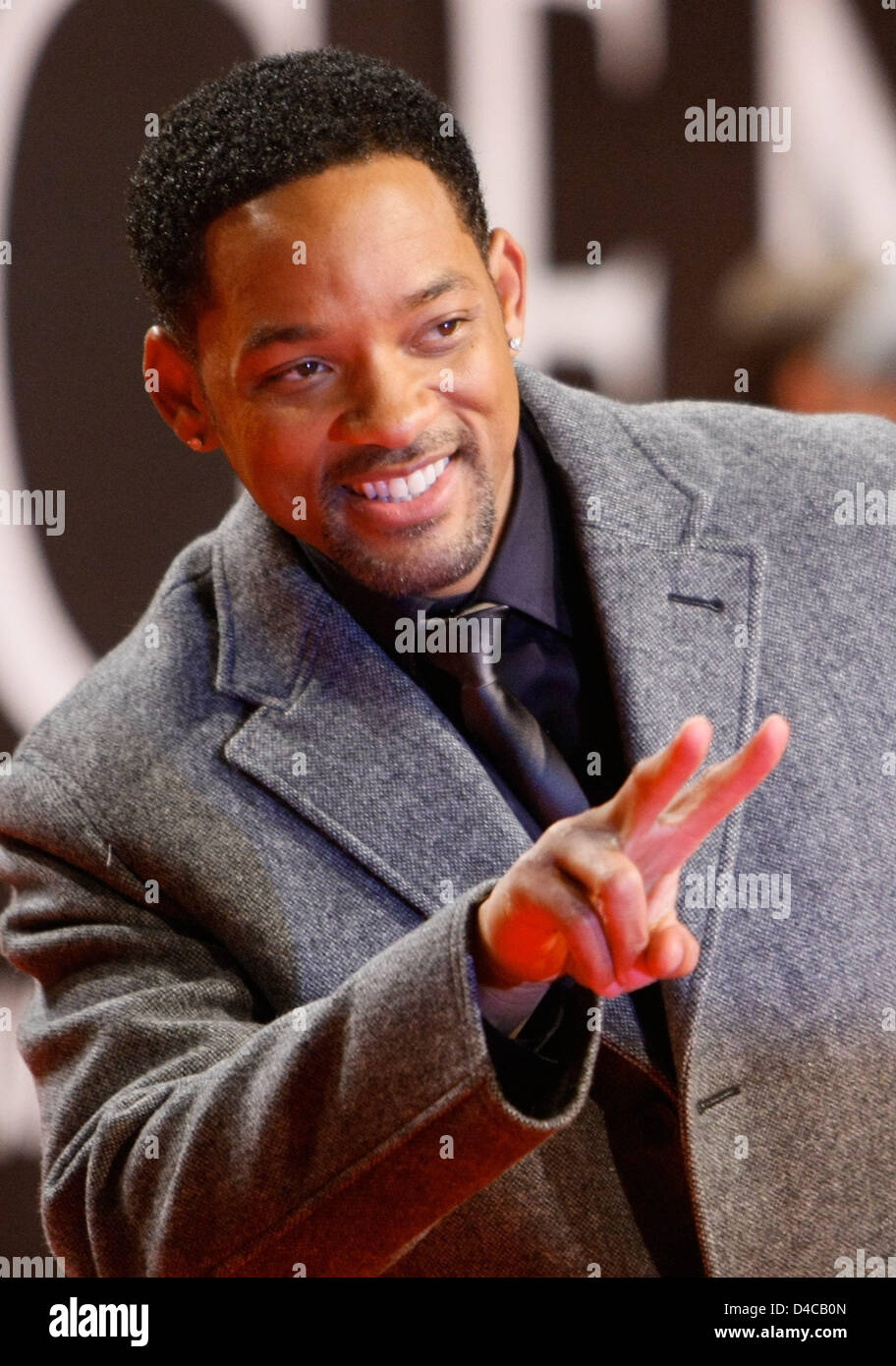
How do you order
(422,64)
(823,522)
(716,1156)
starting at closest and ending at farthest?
1. (716,1156)
2. (823,522)
3. (422,64)

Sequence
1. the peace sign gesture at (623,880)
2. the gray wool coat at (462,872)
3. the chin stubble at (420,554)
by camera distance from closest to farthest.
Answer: the peace sign gesture at (623,880)
the gray wool coat at (462,872)
the chin stubble at (420,554)

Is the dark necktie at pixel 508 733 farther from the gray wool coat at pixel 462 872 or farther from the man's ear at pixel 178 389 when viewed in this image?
the man's ear at pixel 178 389

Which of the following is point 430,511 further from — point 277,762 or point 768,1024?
point 768,1024

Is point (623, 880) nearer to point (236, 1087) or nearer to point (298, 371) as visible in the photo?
point (236, 1087)

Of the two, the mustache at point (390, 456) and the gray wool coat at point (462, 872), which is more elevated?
the mustache at point (390, 456)

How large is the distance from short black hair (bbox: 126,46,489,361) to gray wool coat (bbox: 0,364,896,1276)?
10.3 inches

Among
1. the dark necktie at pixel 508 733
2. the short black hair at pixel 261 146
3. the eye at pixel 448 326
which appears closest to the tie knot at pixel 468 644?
the dark necktie at pixel 508 733

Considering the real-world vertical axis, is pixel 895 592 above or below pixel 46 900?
above

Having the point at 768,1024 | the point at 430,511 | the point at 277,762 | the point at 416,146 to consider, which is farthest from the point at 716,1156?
the point at 416,146

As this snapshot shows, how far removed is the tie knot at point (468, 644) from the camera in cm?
155

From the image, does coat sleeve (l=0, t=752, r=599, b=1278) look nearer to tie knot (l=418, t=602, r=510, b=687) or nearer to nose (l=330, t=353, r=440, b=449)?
tie knot (l=418, t=602, r=510, b=687)

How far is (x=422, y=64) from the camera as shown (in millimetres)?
2377

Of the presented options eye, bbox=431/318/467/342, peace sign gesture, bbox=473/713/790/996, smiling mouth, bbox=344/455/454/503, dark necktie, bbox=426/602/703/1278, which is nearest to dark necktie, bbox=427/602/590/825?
dark necktie, bbox=426/602/703/1278

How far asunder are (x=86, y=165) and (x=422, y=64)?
548mm
